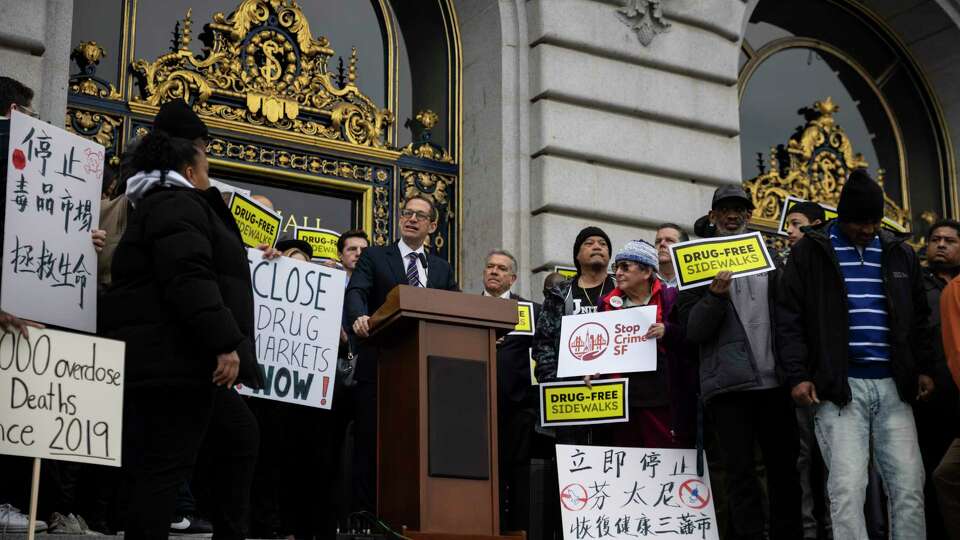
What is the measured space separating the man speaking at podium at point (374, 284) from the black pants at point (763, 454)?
6.96ft

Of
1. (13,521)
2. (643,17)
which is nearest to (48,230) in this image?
(13,521)

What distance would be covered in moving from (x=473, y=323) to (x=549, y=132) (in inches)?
218

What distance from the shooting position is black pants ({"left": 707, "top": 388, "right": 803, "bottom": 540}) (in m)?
8.23

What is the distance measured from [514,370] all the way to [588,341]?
37.3 inches

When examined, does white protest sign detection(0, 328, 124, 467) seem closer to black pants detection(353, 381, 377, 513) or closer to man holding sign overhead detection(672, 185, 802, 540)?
black pants detection(353, 381, 377, 513)

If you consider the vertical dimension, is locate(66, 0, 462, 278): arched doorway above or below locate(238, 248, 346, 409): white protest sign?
above

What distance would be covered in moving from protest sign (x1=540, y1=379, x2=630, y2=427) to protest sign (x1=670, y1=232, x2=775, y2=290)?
0.85 meters

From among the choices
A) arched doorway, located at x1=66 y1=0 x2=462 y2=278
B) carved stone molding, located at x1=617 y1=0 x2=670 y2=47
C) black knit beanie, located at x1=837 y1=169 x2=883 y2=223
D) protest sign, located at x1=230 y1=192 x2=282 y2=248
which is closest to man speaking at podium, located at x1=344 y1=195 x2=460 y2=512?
protest sign, located at x1=230 y1=192 x2=282 y2=248

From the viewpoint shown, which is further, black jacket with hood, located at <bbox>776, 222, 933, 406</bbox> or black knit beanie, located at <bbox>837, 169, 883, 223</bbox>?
black knit beanie, located at <bbox>837, 169, 883, 223</bbox>

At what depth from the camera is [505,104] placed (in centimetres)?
1298

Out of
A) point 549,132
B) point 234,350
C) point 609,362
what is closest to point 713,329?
point 609,362

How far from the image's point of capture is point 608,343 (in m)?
8.89

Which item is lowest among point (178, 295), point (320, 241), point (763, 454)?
point (763, 454)

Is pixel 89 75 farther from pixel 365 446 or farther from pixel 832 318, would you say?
pixel 832 318
